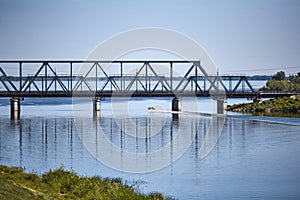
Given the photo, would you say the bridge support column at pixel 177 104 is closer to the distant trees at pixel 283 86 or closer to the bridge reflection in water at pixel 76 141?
the bridge reflection in water at pixel 76 141

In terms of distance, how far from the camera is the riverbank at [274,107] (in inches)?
3657

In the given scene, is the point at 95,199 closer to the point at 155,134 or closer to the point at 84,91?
the point at 155,134

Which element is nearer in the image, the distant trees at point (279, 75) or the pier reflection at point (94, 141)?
the pier reflection at point (94, 141)

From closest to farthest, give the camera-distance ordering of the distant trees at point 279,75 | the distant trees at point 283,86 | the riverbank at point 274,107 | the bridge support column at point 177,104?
the riverbank at point 274,107 < the bridge support column at point 177,104 < the distant trees at point 283,86 < the distant trees at point 279,75

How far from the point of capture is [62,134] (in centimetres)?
4975

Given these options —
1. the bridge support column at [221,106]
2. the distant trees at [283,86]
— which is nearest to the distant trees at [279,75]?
the distant trees at [283,86]

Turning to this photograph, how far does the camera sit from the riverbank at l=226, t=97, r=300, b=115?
305 ft

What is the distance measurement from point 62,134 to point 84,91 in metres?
58.6

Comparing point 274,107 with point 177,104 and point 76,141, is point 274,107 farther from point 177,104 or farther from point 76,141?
point 76,141

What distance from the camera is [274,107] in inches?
3853

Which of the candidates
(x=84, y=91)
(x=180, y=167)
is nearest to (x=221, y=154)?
(x=180, y=167)

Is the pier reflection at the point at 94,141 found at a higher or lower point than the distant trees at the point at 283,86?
lower

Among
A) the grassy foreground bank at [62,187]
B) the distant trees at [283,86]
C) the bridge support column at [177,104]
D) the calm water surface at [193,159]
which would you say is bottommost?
the calm water surface at [193,159]

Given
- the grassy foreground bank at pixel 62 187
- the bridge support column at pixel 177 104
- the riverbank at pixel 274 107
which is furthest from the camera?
the bridge support column at pixel 177 104
